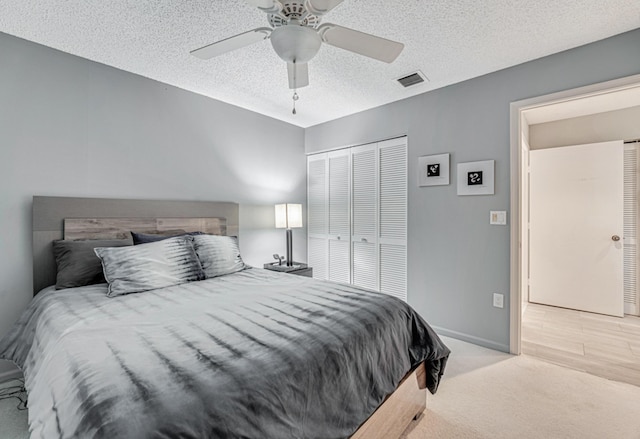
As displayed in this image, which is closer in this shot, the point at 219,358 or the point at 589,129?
the point at 219,358

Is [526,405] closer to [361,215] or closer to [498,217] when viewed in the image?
[498,217]

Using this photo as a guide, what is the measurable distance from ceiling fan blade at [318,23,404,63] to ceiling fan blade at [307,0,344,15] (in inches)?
2.9

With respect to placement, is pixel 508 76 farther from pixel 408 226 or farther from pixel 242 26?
pixel 242 26

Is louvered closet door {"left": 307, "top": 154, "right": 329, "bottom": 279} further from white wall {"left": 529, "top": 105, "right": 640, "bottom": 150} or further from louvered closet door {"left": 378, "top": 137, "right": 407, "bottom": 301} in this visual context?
white wall {"left": 529, "top": 105, "right": 640, "bottom": 150}

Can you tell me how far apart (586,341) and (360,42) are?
11.0 feet

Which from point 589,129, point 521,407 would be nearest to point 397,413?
point 521,407

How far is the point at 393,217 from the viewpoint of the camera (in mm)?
3512

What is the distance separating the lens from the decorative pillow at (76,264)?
2119 mm

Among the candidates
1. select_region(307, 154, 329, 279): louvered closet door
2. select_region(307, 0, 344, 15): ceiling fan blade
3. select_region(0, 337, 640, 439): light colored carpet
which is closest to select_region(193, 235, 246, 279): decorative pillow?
select_region(0, 337, 640, 439): light colored carpet

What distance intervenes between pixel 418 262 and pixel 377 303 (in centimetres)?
167

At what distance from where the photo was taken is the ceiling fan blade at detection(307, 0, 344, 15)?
1405mm

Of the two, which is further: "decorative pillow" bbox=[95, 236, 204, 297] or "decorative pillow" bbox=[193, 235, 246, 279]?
"decorative pillow" bbox=[193, 235, 246, 279]

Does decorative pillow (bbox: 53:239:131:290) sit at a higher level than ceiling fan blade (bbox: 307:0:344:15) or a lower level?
lower

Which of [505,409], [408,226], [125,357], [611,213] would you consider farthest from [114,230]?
[611,213]
